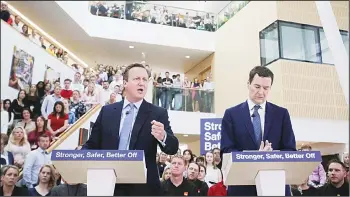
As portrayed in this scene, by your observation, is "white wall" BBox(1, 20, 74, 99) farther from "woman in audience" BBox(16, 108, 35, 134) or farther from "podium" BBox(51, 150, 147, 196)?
"podium" BBox(51, 150, 147, 196)

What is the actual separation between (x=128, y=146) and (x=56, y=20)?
38.8 feet

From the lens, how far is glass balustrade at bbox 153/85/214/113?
39.5 feet

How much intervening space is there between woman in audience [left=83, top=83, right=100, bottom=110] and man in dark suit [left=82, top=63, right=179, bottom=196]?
7172mm

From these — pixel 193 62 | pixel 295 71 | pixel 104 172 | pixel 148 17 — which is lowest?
pixel 104 172

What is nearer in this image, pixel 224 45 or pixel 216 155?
pixel 216 155

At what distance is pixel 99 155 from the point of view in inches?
65.1

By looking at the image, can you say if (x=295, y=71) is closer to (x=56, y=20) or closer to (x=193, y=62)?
(x=193, y=62)

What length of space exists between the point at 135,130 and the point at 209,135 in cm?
521

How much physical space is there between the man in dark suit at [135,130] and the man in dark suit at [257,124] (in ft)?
1.27

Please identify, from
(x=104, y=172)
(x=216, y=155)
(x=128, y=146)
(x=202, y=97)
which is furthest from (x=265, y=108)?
(x=202, y=97)

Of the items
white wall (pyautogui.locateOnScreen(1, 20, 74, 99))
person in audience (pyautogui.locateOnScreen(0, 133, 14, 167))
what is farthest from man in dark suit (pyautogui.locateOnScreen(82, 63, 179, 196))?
white wall (pyautogui.locateOnScreen(1, 20, 74, 99))

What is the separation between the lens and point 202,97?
12984 mm

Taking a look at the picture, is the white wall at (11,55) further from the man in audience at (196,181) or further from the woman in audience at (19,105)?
the man in audience at (196,181)

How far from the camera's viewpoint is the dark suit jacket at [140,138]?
6.90ft
